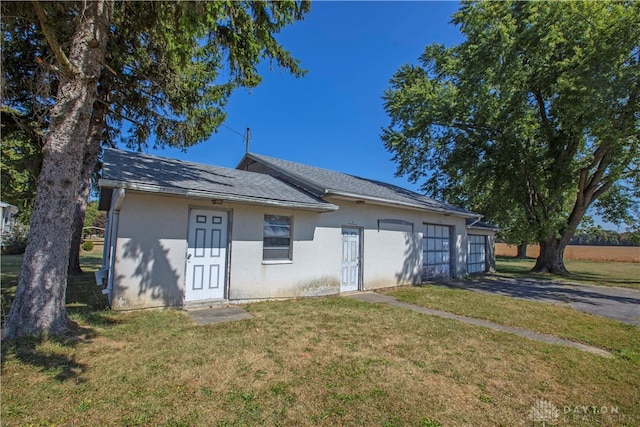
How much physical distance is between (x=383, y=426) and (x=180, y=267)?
17.5 feet

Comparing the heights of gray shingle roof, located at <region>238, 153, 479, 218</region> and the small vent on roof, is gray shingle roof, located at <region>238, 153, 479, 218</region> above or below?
above

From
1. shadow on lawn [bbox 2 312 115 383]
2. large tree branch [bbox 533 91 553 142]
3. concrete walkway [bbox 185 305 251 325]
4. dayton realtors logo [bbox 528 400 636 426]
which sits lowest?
dayton realtors logo [bbox 528 400 636 426]

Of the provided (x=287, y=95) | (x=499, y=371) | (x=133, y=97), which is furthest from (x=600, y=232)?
(x=133, y=97)

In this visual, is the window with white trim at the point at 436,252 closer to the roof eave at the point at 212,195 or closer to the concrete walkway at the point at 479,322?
the concrete walkway at the point at 479,322

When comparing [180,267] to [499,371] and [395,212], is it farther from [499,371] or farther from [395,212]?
[395,212]

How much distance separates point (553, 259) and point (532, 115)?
7977mm

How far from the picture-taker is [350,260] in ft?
32.2

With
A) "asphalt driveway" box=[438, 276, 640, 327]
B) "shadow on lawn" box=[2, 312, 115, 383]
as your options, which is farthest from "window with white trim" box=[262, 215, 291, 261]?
"asphalt driveway" box=[438, 276, 640, 327]

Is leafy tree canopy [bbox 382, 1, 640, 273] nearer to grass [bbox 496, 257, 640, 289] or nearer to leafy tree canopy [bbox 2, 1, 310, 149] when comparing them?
grass [bbox 496, 257, 640, 289]

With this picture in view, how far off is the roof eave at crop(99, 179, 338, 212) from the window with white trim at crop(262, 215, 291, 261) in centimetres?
55

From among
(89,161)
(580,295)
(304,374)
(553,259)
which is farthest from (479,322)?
(553,259)

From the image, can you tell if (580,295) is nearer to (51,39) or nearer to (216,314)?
(216,314)

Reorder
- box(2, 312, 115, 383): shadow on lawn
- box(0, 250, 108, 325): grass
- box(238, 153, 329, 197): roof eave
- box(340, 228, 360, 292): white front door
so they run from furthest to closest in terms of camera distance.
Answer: box(340, 228, 360, 292): white front door
box(238, 153, 329, 197): roof eave
box(0, 250, 108, 325): grass
box(2, 312, 115, 383): shadow on lawn

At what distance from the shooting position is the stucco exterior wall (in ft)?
20.0
